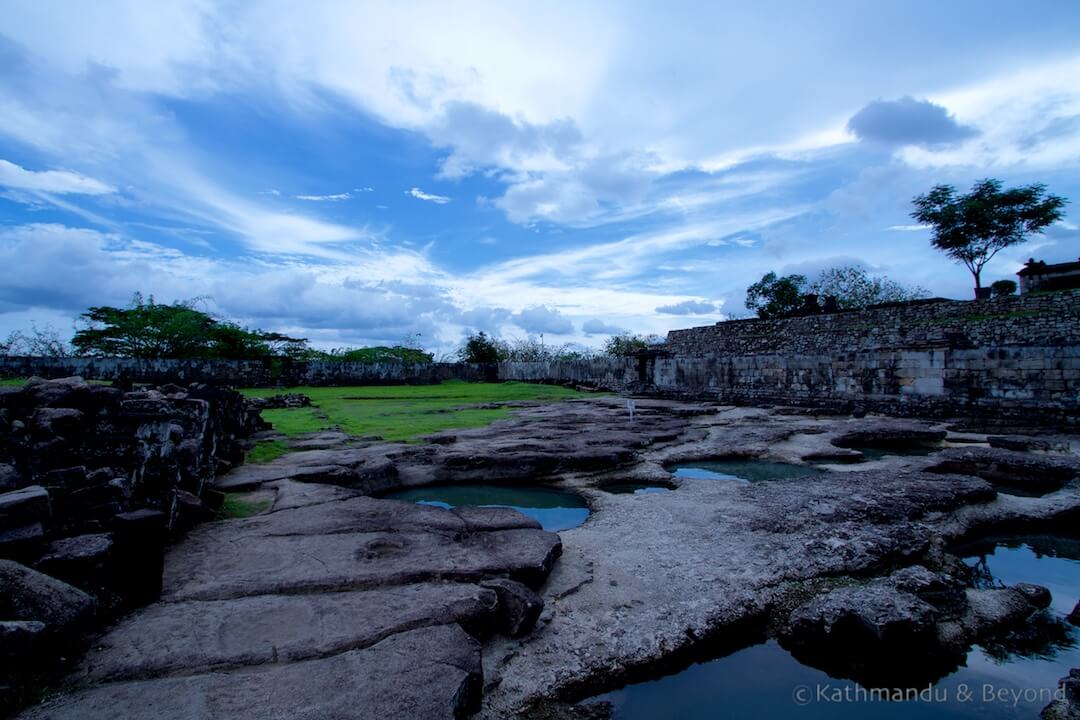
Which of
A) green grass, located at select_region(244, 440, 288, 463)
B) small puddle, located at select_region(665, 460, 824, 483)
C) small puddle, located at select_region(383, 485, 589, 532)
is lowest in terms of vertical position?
small puddle, located at select_region(383, 485, 589, 532)

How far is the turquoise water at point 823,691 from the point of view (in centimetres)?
238

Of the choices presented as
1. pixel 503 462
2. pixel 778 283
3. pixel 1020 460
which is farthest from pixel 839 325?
pixel 503 462

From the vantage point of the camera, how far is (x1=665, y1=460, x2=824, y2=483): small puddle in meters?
6.41

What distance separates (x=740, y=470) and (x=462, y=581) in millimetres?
4896

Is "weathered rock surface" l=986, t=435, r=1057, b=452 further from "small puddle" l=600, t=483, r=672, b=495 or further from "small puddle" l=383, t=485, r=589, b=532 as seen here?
"small puddle" l=383, t=485, r=589, b=532

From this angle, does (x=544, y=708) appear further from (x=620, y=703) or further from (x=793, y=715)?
(x=793, y=715)

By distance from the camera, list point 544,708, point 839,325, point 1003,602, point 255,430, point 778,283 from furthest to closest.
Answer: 1. point 778,283
2. point 839,325
3. point 255,430
4. point 1003,602
5. point 544,708

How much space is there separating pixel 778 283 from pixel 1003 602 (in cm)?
3443

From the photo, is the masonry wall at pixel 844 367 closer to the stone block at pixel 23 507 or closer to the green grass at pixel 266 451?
the green grass at pixel 266 451

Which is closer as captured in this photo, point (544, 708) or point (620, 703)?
point (544, 708)

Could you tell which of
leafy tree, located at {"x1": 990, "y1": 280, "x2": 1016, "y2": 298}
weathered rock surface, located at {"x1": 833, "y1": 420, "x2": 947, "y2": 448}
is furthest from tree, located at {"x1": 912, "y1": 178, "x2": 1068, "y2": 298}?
weathered rock surface, located at {"x1": 833, "y1": 420, "x2": 947, "y2": 448}

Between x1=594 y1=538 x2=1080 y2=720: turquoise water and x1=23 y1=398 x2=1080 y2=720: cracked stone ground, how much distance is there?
0.51 feet

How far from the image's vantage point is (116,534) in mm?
2672

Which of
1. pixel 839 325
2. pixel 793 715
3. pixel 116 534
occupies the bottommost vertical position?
pixel 793 715
